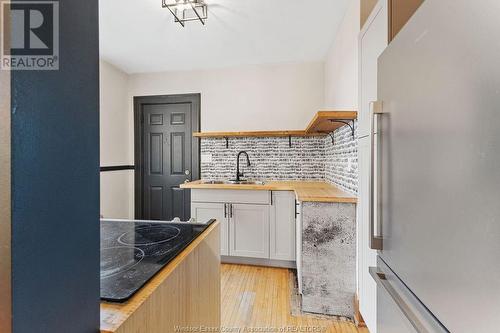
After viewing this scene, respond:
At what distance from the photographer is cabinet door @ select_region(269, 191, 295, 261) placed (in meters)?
2.66

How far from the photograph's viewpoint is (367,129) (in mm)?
1432

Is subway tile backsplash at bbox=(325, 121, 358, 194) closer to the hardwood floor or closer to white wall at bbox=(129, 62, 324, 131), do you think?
white wall at bbox=(129, 62, 324, 131)

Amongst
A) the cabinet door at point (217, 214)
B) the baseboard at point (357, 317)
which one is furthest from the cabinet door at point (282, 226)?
the baseboard at point (357, 317)

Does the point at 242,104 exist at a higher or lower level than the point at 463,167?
higher

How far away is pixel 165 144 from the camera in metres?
3.60

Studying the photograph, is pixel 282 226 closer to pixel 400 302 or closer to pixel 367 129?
pixel 367 129

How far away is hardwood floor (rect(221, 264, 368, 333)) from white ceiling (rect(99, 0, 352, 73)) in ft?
7.98

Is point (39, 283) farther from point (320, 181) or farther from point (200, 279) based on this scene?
point (320, 181)

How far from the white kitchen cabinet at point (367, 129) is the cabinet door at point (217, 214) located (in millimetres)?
1535

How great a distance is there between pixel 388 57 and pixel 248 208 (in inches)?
80.8

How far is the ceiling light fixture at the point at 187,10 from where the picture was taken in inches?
78.1

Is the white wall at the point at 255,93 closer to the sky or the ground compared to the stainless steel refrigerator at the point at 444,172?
closer to the sky

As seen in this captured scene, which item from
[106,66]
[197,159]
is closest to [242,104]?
[197,159]

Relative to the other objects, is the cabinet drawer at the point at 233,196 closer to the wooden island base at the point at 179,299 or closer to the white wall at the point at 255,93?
the white wall at the point at 255,93
